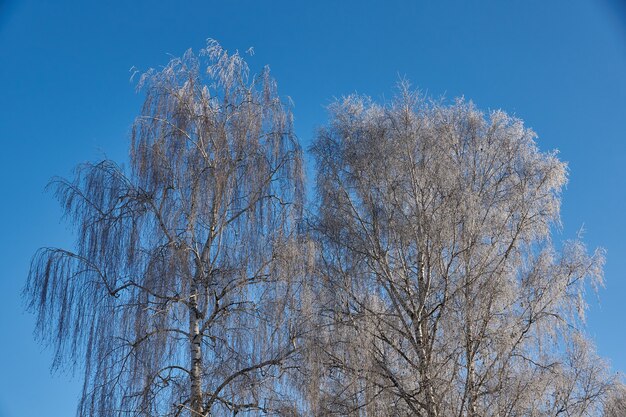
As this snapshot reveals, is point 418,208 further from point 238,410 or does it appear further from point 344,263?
point 238,410

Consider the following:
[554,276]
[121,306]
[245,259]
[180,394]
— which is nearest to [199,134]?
[245,259]

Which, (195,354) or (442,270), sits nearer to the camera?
(195,354)

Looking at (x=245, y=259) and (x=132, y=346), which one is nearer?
(x=132, y=346)

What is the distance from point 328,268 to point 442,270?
200cm

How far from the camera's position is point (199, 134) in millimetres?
13102

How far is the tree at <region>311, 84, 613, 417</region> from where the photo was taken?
482 inches

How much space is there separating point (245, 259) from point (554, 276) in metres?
5.52

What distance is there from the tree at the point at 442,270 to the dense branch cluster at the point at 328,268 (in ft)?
0.12

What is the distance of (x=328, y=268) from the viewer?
44.8 feet

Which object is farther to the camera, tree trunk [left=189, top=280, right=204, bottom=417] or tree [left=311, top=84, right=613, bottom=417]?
tree [left=311, top=84, right=613, bottom=417]

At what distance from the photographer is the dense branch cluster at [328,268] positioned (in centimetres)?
1121

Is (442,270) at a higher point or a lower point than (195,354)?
higher

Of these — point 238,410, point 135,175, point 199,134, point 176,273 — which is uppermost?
point 199,134

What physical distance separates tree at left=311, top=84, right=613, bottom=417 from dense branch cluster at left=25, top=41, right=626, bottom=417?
0.12ft
